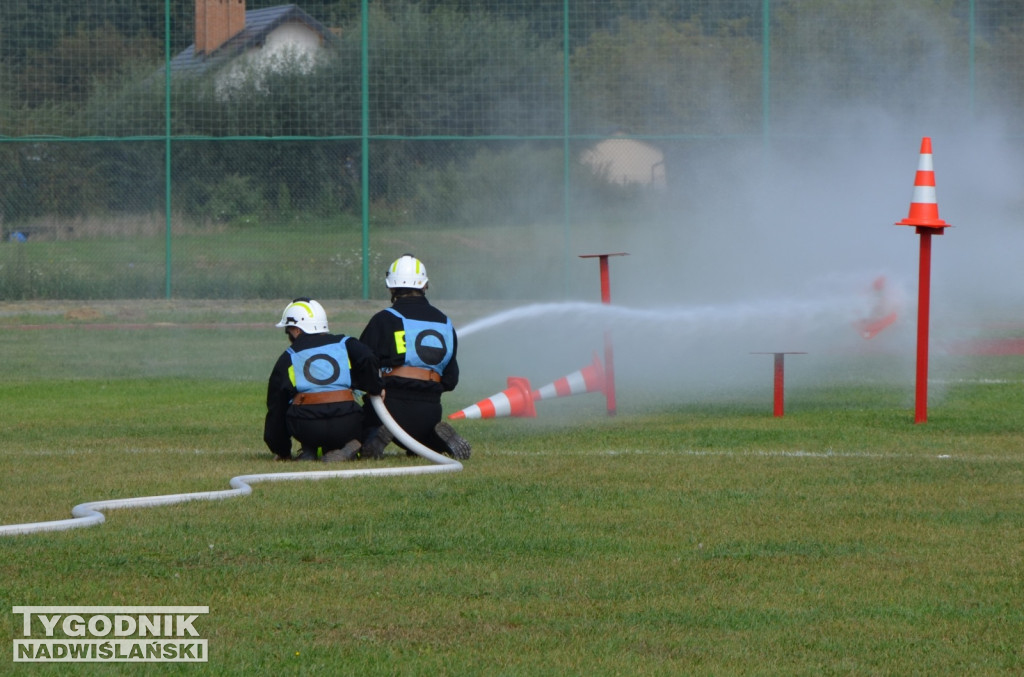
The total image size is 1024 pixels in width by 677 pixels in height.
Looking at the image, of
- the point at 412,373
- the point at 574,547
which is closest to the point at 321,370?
the point at 412,373

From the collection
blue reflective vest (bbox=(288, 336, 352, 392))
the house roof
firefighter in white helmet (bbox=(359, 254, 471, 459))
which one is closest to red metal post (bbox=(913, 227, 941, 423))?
firefighter in white helmet (bbox=(359, 254, 471, 459))

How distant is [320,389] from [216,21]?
16982 millimetres

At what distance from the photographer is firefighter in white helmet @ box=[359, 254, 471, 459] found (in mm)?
9422

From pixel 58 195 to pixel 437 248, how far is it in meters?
6.18

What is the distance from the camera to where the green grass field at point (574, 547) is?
17.0ft

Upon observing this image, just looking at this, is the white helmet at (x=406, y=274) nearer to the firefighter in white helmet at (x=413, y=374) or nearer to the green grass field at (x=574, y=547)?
the firefighter in white helmet at (x=413, y=374)

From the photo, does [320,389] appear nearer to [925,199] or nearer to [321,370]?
Result: [321,370]

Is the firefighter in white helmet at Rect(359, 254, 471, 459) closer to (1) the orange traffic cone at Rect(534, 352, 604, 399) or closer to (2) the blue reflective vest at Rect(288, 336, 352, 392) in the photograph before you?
(2) the blue reflective vest at Rect(288, 336, 352, 392)

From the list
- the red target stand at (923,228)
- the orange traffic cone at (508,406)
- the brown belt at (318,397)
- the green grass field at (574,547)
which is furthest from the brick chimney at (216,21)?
the brown belt at (318,397)

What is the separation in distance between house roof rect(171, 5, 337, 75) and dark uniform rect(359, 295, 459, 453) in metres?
15.8

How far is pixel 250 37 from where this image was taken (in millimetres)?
25094

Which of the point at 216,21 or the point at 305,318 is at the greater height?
the point at 216,21

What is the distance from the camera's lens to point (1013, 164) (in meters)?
23.7

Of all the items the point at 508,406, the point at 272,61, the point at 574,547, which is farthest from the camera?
the point at 272,61
